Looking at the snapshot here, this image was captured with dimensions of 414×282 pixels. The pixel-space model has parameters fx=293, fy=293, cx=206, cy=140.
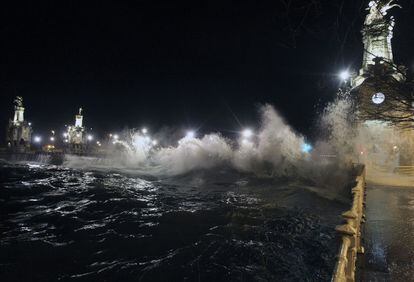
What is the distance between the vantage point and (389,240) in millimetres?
8109

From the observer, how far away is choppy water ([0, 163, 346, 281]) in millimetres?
8750

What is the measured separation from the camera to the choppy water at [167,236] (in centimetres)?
875

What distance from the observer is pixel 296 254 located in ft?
32.8

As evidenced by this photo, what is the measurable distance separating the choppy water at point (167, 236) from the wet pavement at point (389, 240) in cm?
160

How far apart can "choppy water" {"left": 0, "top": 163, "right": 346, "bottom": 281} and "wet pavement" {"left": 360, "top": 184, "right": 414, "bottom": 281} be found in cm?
160

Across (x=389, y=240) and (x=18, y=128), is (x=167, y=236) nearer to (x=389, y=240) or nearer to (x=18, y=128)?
(x=389, y=240)

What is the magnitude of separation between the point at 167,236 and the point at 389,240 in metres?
7.69

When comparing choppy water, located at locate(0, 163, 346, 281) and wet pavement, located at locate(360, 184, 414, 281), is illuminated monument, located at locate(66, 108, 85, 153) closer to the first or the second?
choppy water, located at locate(0, 163, 346, 281)

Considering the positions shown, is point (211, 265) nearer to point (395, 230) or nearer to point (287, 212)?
point (395, 230)

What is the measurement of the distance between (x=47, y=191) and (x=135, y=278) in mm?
16588

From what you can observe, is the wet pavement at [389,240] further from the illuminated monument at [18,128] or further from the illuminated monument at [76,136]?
the illuminated monument at [18,128]

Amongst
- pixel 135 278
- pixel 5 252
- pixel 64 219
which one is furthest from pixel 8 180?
pixel 135 278

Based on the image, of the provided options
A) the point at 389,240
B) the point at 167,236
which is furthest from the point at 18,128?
the point at 389,240

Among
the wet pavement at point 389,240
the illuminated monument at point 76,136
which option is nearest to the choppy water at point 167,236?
the wet pavement at point 389,240
